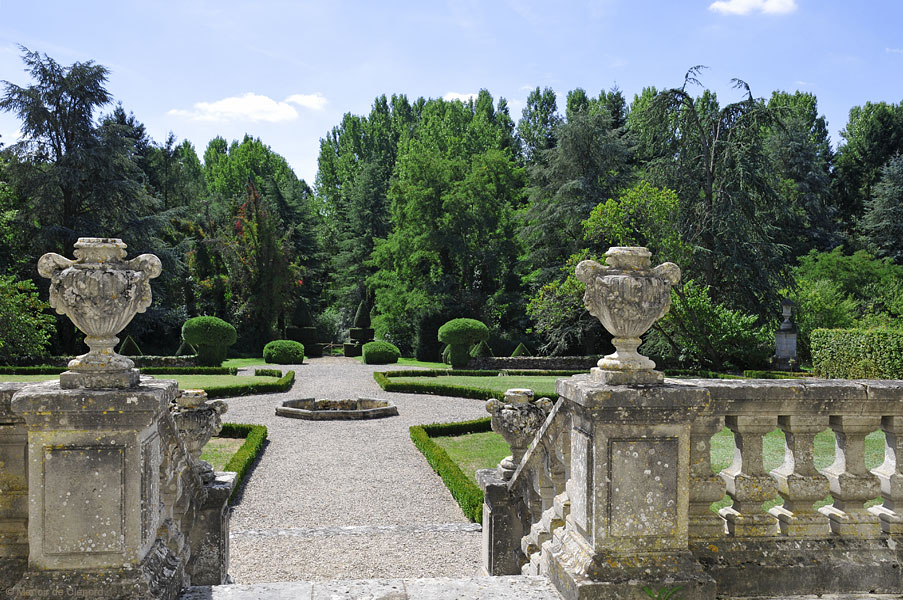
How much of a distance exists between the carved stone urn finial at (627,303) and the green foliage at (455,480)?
4833 mm

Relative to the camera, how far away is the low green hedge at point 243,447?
9.11 metres

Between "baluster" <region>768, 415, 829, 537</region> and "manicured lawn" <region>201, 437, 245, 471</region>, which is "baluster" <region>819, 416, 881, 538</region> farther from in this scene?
"manicured lawn" <region>201, 437, 245, 471</region>

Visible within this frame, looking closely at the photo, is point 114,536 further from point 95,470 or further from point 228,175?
point 228,175

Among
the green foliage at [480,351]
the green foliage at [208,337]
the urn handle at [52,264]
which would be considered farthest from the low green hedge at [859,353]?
the green foliage at [208,337]

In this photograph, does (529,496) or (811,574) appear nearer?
(811,574)

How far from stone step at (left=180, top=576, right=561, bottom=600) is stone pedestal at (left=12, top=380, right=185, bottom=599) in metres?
0.46

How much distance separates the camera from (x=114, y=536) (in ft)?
9.62

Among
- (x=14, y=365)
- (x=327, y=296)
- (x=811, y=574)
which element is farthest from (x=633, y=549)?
(x=327, y=296)

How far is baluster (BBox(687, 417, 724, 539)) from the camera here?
3.26 metres

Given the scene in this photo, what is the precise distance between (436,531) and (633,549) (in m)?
4.56

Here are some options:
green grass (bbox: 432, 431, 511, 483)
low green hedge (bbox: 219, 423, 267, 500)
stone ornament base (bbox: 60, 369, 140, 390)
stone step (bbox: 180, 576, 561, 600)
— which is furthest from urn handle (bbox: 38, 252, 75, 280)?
green grass (bbox: 432, 431, 511, 483)

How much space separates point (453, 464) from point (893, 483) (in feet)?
21.8

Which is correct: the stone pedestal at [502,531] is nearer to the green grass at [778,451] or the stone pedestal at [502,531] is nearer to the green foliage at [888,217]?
the green grass at [778,451]

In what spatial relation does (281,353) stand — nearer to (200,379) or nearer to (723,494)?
(200,379)
